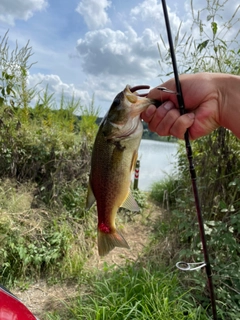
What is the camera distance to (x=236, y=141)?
3379mm

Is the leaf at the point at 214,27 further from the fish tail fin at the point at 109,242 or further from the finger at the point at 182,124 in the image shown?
the fish tail fin at the point at 109,242

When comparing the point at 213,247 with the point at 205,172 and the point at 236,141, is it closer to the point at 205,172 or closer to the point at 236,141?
the point at 205,172

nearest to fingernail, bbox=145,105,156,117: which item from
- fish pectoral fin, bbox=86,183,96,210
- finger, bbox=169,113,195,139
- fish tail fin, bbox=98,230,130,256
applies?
finger, bbox=169,113,195,139

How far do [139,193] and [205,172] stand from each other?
10.6ft

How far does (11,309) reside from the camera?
63.4 inches

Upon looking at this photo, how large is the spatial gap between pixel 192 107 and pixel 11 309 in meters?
1.47

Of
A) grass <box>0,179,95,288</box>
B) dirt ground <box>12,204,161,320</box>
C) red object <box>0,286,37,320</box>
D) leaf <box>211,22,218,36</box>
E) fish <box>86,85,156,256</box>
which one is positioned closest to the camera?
A: fish <box>86,85,156,256</box>

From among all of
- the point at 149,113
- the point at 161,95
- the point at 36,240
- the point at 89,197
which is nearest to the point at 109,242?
the point at 89,197

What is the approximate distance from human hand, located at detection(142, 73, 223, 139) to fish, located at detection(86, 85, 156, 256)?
87 millimetres

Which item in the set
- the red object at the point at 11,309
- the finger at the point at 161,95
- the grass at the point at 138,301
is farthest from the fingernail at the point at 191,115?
the grass at the point at 138,301

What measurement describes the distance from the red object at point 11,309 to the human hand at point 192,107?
1.25 metres

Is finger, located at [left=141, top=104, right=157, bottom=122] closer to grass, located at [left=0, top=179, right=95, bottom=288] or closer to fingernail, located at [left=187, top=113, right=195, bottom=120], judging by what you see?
fingernail, located at [left=187, top=113, right=195, bottom=120]

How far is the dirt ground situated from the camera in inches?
128

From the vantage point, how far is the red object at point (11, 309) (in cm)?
155
